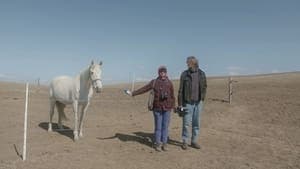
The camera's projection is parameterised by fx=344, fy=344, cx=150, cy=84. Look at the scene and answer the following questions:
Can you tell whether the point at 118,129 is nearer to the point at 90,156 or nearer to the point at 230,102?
the point at 90,156

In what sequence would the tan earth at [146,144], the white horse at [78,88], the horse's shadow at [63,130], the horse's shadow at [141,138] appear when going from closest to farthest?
the tan earth at [146,144]
the white horse at [78,88]
the horse's shadow at [141,138]
the horse's shadow at [63,130]

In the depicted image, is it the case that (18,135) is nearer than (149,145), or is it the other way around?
(149,145)

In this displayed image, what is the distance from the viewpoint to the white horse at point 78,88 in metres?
9.04

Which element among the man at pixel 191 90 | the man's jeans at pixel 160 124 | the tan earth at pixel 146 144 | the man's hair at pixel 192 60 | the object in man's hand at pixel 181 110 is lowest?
the tan earth at pixel 146 144

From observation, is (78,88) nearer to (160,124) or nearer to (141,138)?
(141,138)

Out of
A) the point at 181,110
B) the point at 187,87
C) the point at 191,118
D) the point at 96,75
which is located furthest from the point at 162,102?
the point at 96,75

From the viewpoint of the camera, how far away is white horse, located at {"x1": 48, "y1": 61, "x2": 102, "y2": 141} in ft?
29.7

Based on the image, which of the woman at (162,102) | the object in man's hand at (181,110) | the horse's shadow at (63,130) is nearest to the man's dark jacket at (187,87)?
the object in man's hand at (181,110)

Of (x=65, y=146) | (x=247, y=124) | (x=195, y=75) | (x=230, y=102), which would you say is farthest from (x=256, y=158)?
(x=230, y=102)

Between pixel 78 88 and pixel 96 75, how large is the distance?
1.12 m

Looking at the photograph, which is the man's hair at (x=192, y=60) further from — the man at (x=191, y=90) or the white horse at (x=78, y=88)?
the white horse at (x=78, y=88)

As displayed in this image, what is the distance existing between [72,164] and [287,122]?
32.6 feet

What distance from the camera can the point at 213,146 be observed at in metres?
9.30

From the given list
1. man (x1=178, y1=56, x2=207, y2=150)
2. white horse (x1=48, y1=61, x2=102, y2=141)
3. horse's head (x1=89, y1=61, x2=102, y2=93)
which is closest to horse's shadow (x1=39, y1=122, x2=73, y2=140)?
white horse (x1=48, y1=61, x2=102, y2=141)
